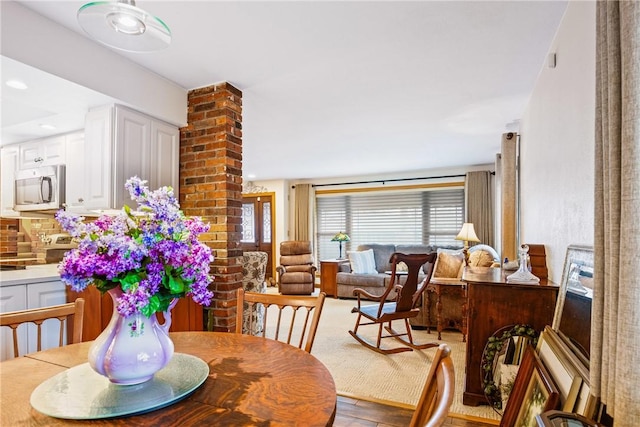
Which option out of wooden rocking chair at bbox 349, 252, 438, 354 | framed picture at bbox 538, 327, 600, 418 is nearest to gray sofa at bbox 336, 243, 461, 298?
wooden rocking chair at bbox 349, 252, 438, 354

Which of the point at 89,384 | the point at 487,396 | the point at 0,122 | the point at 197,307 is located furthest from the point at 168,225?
the point at 0,122

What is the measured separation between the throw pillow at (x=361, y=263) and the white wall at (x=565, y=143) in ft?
11.9

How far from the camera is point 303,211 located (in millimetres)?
7961

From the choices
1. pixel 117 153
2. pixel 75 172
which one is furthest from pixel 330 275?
pixel 117 153

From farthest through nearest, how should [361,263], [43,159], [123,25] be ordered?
1. [361,263]
2. [43,159]
3. [123,25]

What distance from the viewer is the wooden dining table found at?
828 mm

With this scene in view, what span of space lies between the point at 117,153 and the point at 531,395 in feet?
9.38

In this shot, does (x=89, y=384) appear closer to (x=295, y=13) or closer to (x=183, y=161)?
(x=295, y=13)

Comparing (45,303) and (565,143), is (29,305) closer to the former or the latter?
(45,303)

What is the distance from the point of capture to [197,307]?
2785mm

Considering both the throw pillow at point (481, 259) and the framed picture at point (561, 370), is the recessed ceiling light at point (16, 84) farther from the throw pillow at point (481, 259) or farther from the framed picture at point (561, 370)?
the throw pillow at point (481, 259)

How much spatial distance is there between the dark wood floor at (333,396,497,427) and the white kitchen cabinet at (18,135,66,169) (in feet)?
10.2

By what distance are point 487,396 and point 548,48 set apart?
2324 mm

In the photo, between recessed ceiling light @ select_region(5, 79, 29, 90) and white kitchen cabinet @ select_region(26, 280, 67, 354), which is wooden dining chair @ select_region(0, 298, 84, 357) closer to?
white kitchen cabinet @ select_region(26, 280, 67, 354)
